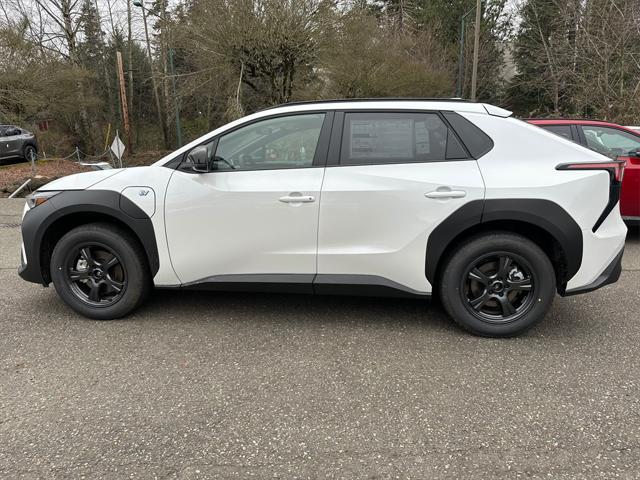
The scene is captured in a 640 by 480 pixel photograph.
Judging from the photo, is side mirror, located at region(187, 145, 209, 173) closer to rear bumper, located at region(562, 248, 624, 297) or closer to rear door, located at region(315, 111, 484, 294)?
rear door, located at region(315, 111, 484, 294)

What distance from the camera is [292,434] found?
2512 millimetres

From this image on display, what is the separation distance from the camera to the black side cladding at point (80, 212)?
367 cm

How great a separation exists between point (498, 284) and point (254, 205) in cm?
187

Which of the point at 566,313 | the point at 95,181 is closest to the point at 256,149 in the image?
the point at 95,181

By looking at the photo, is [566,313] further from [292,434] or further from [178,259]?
[178,259]

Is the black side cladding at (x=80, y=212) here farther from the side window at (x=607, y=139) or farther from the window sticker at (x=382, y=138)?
the side window at (x=607, y=139)

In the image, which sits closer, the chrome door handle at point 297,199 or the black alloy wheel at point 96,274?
the chrome door handle at point 297,199

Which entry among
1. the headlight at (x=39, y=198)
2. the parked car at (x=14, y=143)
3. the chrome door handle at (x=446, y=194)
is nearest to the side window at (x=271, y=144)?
the chrome door handle at (x=446, y=194)

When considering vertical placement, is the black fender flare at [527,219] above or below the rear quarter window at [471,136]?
below

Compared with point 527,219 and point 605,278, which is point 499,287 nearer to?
point 527,219

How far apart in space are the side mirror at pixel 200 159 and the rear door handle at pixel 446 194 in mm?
1611

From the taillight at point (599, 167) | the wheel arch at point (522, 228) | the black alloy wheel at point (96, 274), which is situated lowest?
the black alloy wheel at point (96, 274)

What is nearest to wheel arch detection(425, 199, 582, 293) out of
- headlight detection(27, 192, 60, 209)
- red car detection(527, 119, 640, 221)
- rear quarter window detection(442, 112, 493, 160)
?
rear quarter window detection(442, 112, 493, 160)

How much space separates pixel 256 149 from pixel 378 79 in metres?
17.9
